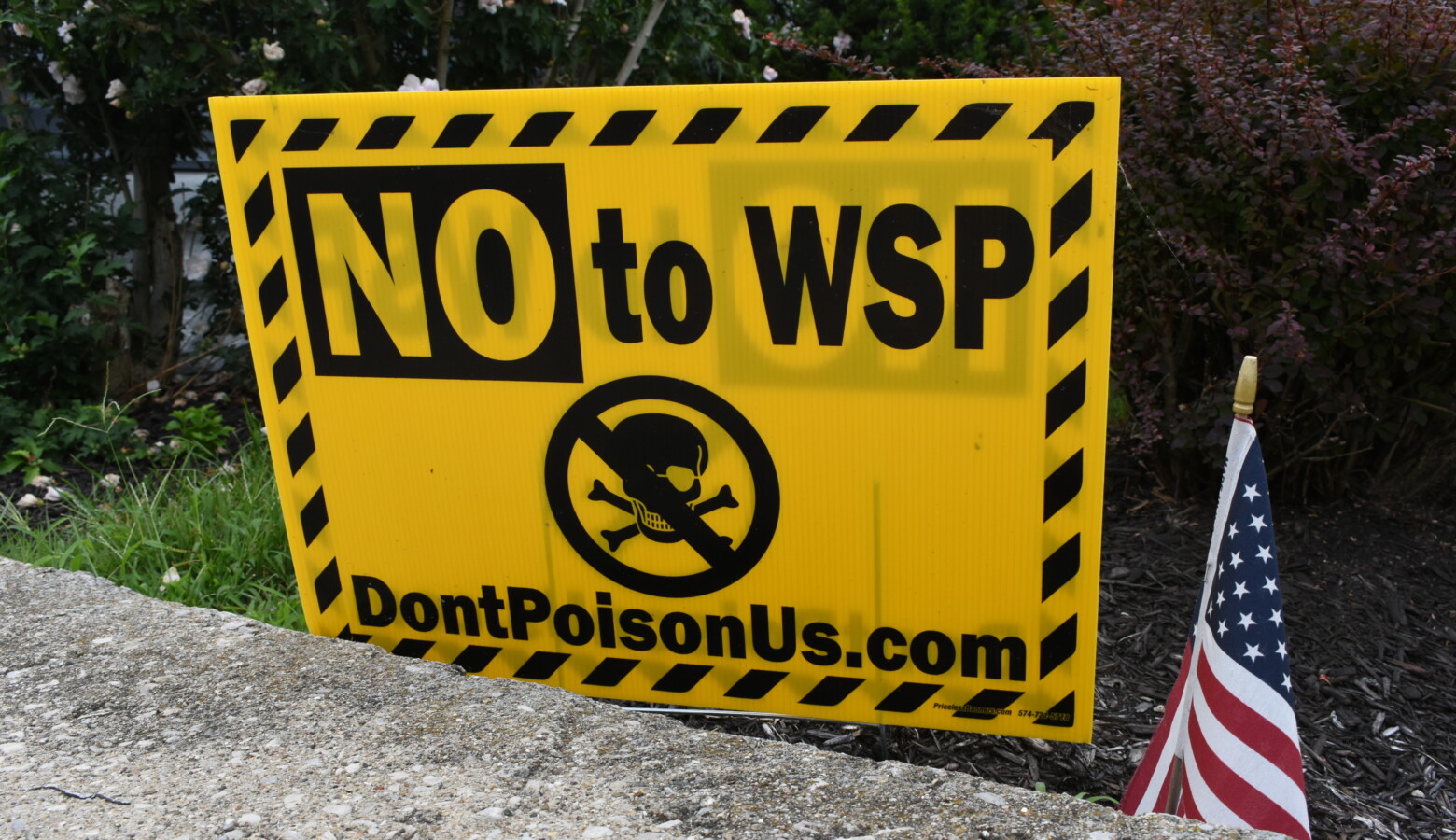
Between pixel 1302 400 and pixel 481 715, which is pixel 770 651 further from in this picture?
pixel 1302 400

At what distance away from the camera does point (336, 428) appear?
2281mm

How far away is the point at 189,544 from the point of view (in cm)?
332

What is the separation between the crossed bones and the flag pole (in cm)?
84

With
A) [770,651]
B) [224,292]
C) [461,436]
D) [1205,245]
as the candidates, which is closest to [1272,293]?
[1205,245]

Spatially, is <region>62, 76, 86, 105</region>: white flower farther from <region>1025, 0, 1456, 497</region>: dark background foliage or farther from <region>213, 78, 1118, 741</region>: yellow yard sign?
<region>1025, 0, 1456, 497</region>: dark background foliage

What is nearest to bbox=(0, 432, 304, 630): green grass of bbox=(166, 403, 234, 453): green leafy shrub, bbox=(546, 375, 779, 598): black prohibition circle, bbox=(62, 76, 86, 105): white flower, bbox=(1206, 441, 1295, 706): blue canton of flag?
bbox=(166, 403, 234, 453): green leafy shrub

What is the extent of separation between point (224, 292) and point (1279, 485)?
396 centimetres

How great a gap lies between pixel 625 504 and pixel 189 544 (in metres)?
1.70

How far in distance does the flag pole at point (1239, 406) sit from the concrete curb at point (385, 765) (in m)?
0.41

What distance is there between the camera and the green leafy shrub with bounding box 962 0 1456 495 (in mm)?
2791

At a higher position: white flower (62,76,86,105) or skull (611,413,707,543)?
white flower (62,76,86,105)

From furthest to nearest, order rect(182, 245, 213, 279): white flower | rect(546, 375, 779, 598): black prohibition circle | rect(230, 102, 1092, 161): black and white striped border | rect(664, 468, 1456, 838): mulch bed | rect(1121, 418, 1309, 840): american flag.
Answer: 1. rect(182, 245, 213, 279): white flower
2. rect(664, 468, 1456, 838): mulch bed
3. rect(546, 375, 779, 598): black prohibition circle
4. rect(1121, 418, 1309, 840): american flag
5. rect(230, 102, 1092, 161): black and white striped border

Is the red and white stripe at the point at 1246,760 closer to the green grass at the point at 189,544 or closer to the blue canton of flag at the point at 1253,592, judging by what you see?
Result: the blue canton of flag at the point at 1253,592

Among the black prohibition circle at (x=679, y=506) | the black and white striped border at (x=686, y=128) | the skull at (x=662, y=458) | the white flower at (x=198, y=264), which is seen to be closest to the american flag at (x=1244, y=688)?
the black and white striped border at (x=686, y=128)
